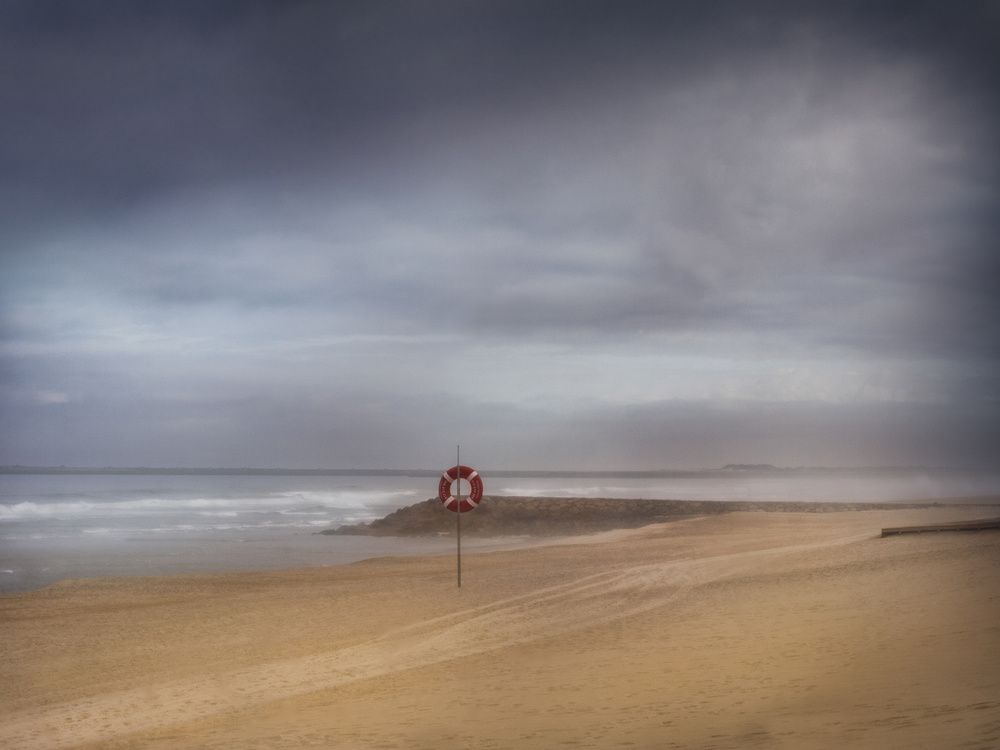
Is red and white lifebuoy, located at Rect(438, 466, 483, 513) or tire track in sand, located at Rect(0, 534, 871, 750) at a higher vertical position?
red and white lifebuoy, located at Rect(438, 466, 483, 513)

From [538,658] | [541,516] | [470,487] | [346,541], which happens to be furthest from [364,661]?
[541,516]

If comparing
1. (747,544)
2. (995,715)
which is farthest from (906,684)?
(747,544)

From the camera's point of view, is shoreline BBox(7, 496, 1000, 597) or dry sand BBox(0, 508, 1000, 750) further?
shoreline BBox(7, 496, 1000, 597)

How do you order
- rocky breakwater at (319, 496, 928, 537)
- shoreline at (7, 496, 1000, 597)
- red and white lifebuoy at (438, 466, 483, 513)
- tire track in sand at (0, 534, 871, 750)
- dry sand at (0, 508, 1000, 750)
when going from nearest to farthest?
dry sand at (0, 508, 1000, 750)
tire track in sand at (0, 534, 871, 750)
red and white lifebuoy at (438, 466, 483, 513)
shoreline at (7, 496, 1000, 597)
rocky breakwater at (319, 496, 928, 537)

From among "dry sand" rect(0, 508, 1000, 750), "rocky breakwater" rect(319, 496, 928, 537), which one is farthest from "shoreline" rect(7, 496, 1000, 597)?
"dry sand" rect(0, 508, 1000, 750)

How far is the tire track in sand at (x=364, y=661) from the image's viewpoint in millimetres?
8398

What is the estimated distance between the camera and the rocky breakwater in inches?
1427

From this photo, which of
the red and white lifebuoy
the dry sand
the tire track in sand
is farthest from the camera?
the red and white lifebuoy

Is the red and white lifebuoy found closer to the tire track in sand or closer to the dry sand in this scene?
the dry sand

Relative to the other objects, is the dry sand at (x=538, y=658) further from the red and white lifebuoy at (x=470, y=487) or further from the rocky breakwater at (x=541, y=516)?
the rocky breakwater at (x=541, y=516)

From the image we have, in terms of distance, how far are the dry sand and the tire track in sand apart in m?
0.05

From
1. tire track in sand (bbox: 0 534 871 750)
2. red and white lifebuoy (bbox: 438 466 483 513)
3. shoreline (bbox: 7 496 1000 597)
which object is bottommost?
shoreline (bbox: 7 496 1000 597)

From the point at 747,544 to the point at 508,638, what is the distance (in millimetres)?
13321

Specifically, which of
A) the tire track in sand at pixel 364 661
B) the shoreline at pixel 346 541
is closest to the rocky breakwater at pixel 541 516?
the shoreline at pixel 346 541
